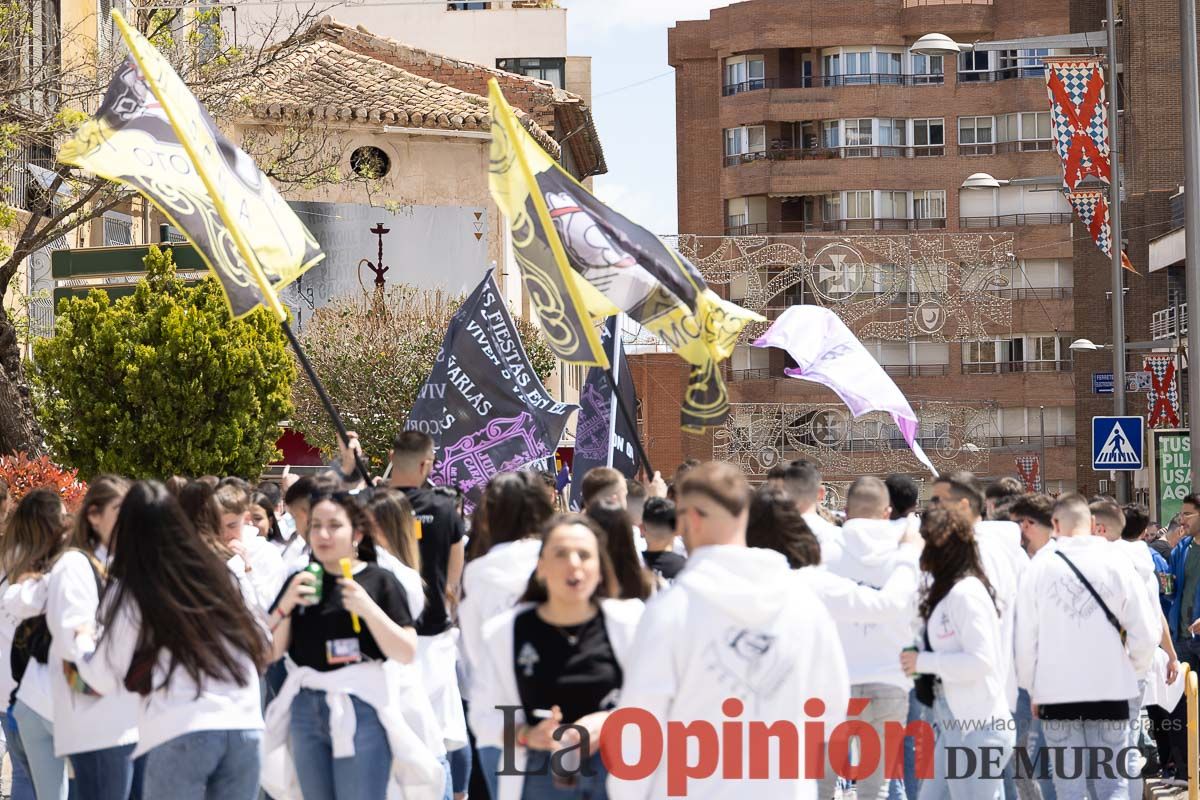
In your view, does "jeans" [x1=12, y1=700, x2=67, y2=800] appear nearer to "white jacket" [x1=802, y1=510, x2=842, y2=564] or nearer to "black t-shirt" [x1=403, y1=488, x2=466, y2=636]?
"black t-shirt" [x1=403, y1=488, x2=466, y2=636]

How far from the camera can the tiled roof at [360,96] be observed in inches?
Answer: 1590

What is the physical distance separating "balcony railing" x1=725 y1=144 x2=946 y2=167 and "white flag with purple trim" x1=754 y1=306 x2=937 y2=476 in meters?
50.3

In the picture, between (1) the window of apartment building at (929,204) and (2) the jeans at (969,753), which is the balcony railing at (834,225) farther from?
(2) the jeans at (969,753)

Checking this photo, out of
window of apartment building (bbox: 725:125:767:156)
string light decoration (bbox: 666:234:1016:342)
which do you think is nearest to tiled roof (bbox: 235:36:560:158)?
string light decoration (bbox: 666:234:1016:342)

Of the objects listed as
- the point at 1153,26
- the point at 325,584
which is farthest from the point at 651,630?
the point at 1153,26

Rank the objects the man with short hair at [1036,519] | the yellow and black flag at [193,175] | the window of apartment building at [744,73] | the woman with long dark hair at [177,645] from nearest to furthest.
→ the woman with long dark hair at [177,645]
the man with short hair at [1036,519]
the yellow and black flag at [193,175]
the window of apartment building at [744,73]

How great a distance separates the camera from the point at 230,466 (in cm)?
2759

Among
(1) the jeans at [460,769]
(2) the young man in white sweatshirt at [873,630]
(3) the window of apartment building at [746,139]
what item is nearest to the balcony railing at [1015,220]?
(3) the window of apartment building at [746,139]

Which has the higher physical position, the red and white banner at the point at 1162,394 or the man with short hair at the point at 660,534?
the red and white banner at the point at 1162,394

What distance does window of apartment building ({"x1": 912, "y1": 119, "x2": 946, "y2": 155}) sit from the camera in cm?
6438

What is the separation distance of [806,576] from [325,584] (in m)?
1.91

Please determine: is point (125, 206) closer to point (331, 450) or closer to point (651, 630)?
point (331, 450)

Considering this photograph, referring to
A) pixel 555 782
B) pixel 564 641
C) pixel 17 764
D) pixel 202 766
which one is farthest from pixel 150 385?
pixel 564 641

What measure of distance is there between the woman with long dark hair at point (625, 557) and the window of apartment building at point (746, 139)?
58.2 m
